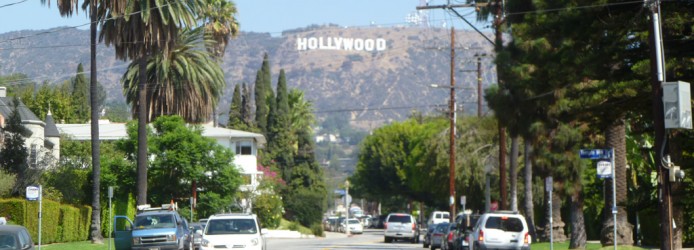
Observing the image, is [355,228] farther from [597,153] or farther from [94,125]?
[597,153]

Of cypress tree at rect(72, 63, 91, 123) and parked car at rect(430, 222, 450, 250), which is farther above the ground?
cypress tree at rect(72, 63, 91, 123)

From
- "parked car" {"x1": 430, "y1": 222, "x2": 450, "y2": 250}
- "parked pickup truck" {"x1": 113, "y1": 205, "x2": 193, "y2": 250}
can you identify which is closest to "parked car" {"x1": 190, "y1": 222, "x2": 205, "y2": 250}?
"parked pickup truck" {"x1": 113, "y1": 205, "x2": 193, "y2": 250}

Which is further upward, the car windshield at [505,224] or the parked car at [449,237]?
the car windshield at [505,224]

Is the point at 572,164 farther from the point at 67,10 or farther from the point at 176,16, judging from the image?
the point at 67,10

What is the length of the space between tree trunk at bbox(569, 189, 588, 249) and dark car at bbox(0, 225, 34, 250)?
2339 centimetres

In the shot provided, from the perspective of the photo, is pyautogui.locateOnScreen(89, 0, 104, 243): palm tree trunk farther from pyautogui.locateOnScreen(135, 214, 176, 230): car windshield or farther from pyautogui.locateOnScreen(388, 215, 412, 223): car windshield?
pyautogui.locateOnScreen(388, 215, 412, 223): car windshield

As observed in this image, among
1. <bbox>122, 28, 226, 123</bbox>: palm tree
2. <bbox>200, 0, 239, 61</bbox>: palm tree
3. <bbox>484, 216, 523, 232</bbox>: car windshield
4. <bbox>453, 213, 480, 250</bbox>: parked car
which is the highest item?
<bbox>200, 0, 239, 61</bbox>: palm tree

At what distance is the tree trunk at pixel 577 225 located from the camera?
39.5m

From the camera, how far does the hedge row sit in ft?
140

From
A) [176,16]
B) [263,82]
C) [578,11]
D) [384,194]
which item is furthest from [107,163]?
[384,194]

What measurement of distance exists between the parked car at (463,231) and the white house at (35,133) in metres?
23.2

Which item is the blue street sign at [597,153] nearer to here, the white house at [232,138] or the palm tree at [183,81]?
the palm tree at [183,81]

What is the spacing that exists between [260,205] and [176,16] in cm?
2853

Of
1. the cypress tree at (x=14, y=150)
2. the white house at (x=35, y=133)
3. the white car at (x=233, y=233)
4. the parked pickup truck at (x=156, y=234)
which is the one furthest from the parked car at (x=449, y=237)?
the white house at (x=35, y=133)
